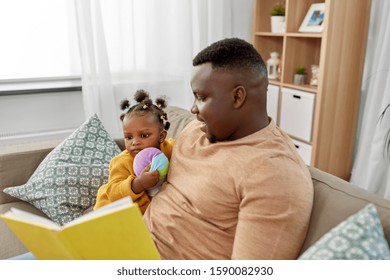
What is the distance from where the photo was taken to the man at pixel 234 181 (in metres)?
0.86

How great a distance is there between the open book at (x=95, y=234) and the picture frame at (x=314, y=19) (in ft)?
7.38

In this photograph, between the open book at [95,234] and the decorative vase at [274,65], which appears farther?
the decorative vase at [274,65]

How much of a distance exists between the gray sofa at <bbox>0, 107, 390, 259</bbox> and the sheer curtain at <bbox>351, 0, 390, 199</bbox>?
135 centimetres

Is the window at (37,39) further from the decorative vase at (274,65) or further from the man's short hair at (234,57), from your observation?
the man's short hair at (234,57)

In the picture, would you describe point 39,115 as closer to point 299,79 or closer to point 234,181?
point 299,79

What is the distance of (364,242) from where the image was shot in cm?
72

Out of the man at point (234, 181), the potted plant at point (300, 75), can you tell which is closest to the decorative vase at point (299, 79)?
the potted plant at point (300, 75)

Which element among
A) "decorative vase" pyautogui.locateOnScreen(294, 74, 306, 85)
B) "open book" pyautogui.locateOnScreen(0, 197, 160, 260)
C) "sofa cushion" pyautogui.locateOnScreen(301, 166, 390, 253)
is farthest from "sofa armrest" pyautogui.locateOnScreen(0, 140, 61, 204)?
"decorative vase" pyautogui.locateOnScreen(294, 74, 306, 85)

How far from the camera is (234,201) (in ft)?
3.09

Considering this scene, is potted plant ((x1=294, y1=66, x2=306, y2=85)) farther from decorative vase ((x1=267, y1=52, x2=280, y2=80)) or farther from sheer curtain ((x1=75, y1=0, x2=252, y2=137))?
sheer curtain ((x1=75, y1=0, x2=252, y2=137))

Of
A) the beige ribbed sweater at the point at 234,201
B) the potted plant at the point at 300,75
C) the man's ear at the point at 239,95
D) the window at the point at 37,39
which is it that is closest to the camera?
the beige ribbed sweater at the point at 234,201

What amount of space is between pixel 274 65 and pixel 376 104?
88cm

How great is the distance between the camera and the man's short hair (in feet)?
3.27

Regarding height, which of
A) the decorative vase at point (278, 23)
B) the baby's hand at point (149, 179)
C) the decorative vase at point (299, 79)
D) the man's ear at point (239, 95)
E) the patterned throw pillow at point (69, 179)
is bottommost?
the patterned throw pillow at point (69, 179)
